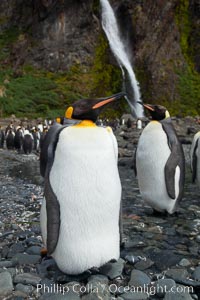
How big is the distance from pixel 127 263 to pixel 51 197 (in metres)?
1.00

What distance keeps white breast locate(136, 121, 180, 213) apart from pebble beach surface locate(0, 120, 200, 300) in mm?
232

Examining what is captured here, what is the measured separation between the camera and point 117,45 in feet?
109

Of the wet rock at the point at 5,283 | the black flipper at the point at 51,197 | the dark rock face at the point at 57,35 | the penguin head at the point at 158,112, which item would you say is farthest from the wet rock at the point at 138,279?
the dark rock face at the point at 57,35

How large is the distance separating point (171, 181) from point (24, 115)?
81.3ft

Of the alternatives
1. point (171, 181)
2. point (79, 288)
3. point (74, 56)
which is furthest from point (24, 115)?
point (79, 288)

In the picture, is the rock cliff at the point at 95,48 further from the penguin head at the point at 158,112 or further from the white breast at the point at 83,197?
the white breast at the point at 83,197

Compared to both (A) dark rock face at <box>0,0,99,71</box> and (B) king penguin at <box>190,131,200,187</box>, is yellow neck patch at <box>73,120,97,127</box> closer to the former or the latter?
(B) king penguin at <box>190,131,200,187</box>

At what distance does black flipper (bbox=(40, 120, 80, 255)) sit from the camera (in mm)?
3186

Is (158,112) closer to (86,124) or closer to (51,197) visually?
(86,124)

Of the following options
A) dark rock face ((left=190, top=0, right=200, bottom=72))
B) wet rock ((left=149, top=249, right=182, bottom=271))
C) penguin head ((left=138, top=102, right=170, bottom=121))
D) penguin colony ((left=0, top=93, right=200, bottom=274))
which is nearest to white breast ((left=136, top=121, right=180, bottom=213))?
penguin head ((left=138, top=102, right=170, bottom=121))

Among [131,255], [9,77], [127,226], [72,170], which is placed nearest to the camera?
[72,170]

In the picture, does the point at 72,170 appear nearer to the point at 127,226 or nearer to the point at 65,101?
the point at 127,226

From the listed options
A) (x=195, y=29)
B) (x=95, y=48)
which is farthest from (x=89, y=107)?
(x=195, y=29)

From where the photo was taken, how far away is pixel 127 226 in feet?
15.8
